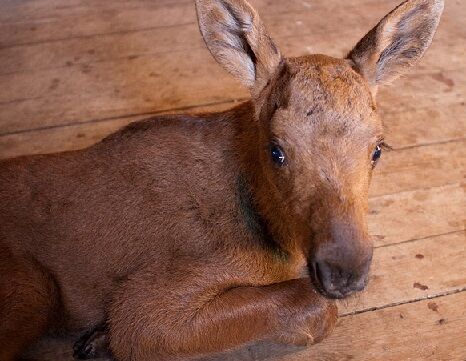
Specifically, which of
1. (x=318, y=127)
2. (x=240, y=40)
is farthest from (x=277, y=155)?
(x=240, y=40)

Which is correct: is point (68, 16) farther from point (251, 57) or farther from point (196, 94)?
point (251, 57)

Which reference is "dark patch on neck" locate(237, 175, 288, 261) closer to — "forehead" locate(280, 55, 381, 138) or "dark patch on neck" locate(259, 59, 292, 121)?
"dark patch on neck" locate(259, 59, 292, 121)

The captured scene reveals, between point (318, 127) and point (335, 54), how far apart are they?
2914mm

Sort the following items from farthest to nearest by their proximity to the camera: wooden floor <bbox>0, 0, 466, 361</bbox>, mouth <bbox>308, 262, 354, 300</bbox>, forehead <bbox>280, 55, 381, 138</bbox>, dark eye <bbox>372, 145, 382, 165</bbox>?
1. wooden floor <bbox>0, 0, 466, 361</bbox>
2. dark eye <bbox>372, 145, 382, 165</bbox>
3. forehead <bbox>280, 55, 381, 138</bbox>
4. mouth <bbox>308, 262, 354, 300</bbox>

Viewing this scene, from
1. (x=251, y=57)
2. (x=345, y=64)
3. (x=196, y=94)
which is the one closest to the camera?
(x=345, y=64)

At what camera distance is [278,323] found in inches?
103

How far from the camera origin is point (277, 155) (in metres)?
2.42

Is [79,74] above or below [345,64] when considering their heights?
below

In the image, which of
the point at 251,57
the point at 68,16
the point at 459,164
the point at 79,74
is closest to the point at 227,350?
the point at 251,57

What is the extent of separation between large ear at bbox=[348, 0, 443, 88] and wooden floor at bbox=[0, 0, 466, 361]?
1092mm

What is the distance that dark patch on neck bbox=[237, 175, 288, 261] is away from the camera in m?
2.76

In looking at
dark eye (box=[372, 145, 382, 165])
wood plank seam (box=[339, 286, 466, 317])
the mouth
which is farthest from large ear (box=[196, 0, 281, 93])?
wood plank seam (box=[339, 286, 466, 317])

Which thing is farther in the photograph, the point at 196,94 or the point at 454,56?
the point at 454,56

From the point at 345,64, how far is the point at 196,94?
6.94ft
